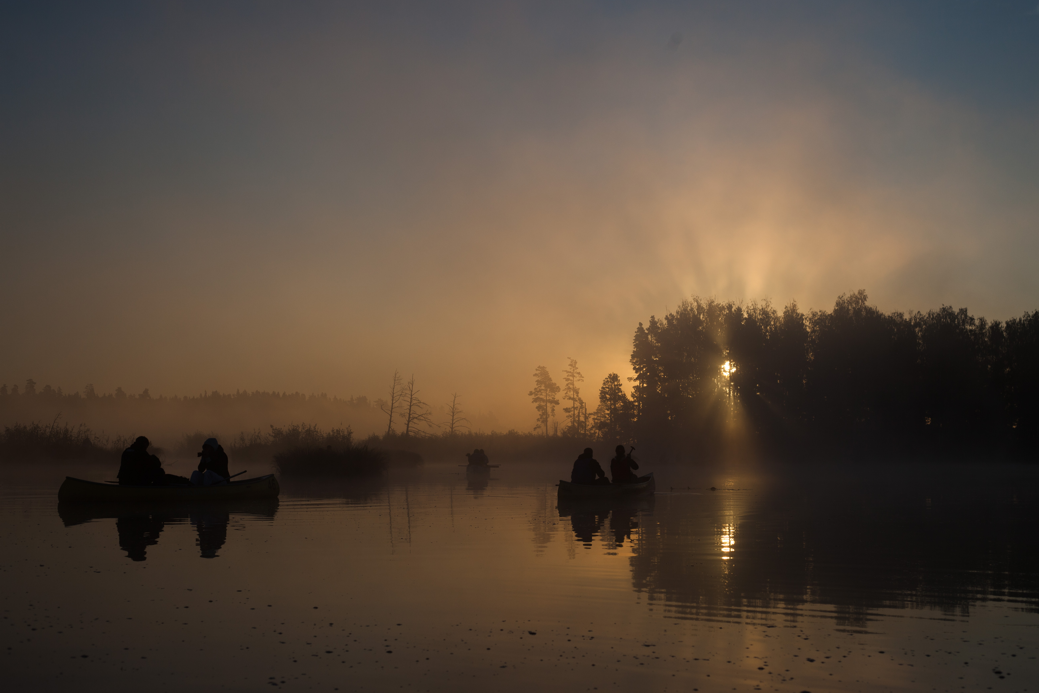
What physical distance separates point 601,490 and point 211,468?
1220 centimetres

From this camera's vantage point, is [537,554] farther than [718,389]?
No

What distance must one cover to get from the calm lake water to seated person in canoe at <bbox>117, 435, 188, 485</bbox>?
458cm

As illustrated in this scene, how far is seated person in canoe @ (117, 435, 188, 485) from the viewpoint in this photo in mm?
22469

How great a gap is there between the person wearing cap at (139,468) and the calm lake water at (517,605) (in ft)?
15.0

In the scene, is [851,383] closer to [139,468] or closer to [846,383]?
[846,383]

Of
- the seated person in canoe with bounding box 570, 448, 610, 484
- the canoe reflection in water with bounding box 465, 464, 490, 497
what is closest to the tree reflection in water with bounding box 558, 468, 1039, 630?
the seated person in canoe with bounding box 570, 448, 610, 484

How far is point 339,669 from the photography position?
621 cm

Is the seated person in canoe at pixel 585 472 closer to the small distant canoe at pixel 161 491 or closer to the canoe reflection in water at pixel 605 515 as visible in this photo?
the canoe reflection in water at pixel 605 515

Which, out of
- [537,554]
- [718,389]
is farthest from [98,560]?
[718,389]

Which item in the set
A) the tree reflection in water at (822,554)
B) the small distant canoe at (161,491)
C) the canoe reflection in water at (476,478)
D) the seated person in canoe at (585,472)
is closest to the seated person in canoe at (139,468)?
the small distant canoe at (161,491)

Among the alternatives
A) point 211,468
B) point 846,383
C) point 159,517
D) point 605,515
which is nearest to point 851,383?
point 846,383

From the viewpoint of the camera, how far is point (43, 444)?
149ft

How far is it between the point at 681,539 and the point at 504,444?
191 feet

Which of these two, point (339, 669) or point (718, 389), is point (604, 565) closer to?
point (339, 669)
